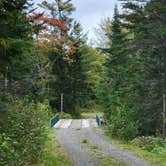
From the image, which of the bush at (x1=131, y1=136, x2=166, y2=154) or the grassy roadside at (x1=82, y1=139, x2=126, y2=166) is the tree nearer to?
the bush at (x1=131, y1=136, x2=166, y2=154)

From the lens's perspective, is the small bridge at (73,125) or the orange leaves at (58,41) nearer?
the small bridge at (73,125)

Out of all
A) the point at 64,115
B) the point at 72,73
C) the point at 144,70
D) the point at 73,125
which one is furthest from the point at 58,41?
the point at 144,70

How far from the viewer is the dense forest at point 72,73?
9.95 m

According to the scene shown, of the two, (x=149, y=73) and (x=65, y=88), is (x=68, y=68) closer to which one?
(x=65, y=88)

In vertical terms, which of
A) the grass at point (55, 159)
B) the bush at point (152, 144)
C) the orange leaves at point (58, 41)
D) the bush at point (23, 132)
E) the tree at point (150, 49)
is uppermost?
the orange leaves at point (58, 41)

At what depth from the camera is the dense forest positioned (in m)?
9.95

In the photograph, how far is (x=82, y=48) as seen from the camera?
43656mm

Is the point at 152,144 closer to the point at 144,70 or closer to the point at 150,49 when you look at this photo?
the point at 144,70

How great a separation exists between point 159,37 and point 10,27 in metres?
11.8

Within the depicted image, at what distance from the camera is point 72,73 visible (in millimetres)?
41188

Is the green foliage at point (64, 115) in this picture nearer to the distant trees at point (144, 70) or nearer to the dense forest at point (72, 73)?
the dense forest at point (72, 73)

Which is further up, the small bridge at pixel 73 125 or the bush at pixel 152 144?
the bush at pixel 152 144

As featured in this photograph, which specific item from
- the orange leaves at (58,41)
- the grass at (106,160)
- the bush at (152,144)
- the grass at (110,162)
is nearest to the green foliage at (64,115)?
the orange leaves at (58,41)

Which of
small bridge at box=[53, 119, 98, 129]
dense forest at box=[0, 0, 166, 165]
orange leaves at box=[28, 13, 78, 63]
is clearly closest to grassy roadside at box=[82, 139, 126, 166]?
dense forest at box=[0, 0, 166, 165]
